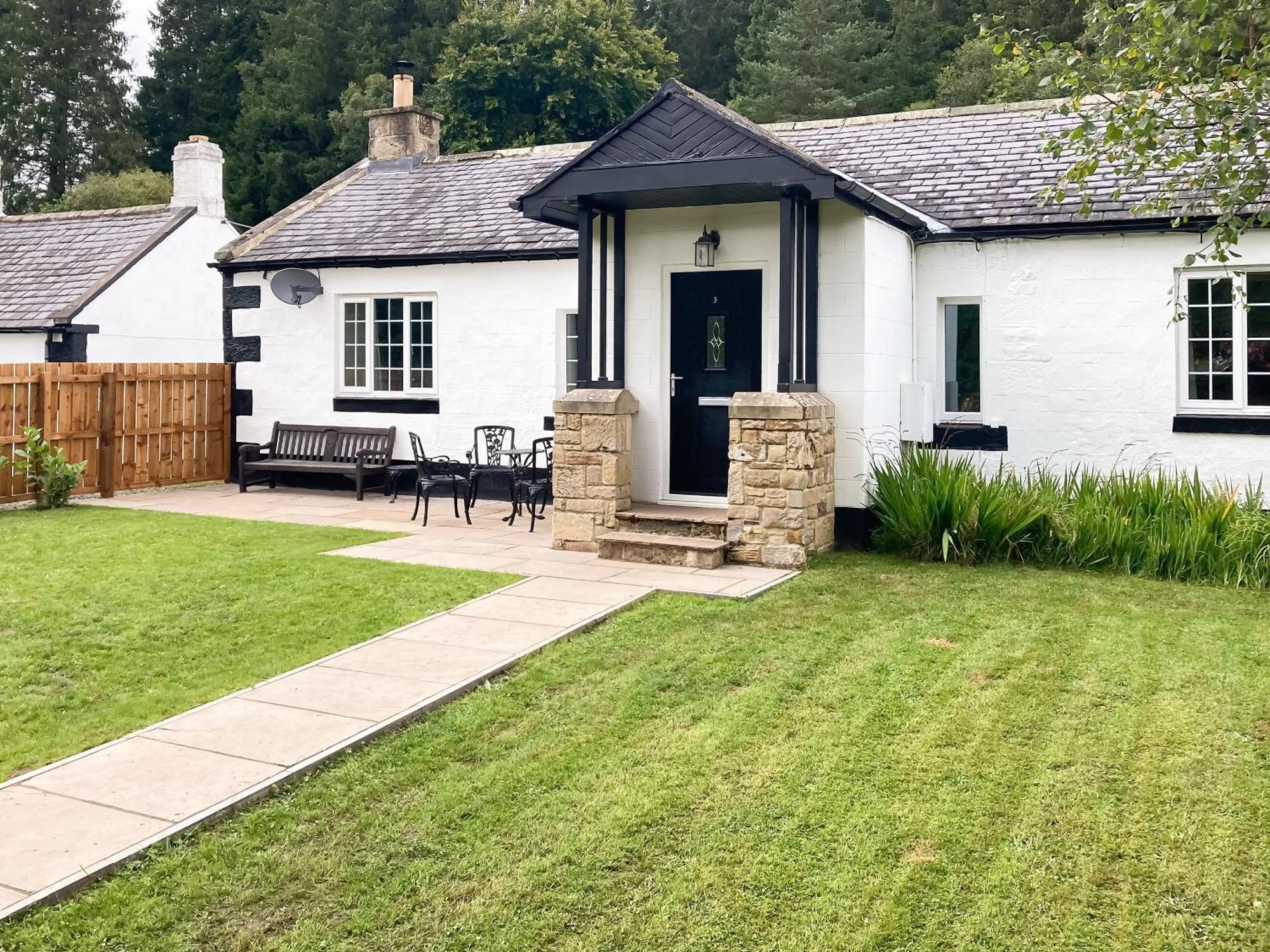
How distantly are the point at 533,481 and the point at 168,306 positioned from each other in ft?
36.6

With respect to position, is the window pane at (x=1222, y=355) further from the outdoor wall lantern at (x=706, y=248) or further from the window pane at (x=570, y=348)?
the window pane at (x=570, y=348)

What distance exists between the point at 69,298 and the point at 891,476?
45.2ft

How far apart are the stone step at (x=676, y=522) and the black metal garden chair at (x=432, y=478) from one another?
225cm

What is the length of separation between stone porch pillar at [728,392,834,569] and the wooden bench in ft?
20.4

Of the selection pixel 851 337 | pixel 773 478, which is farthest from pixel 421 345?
pixel 773 478

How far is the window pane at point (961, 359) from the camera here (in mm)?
12297

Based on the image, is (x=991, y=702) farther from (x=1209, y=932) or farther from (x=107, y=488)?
(x=107, y=488)

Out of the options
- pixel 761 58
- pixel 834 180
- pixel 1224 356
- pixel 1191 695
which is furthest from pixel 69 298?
pixel 761 58

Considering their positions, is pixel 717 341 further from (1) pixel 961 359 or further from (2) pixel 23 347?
(2) pixel 23 347

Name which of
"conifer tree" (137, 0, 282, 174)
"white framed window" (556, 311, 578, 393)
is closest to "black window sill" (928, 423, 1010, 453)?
"white framed window" (556, 311, 578, 393)

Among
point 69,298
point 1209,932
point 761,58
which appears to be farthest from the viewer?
point 761,58

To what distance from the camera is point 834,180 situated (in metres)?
9.30

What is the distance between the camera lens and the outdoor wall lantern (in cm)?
1069

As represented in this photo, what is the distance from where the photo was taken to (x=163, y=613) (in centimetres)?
767
